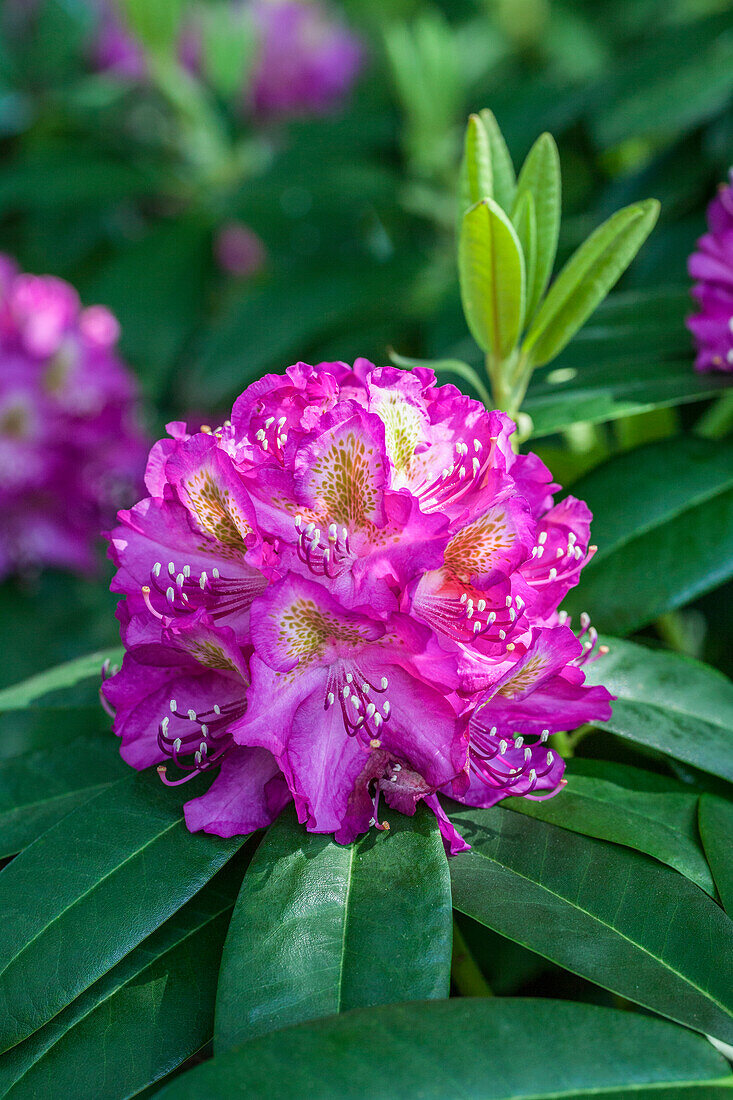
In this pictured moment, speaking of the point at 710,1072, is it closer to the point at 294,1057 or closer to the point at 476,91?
the point at 294,1057

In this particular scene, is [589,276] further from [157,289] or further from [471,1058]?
[157,289]

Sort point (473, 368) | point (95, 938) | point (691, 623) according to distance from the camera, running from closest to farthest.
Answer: point (95, 938) → point (473, 368) → point (691, 623)

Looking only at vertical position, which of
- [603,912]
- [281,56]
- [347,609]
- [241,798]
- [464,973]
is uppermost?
[281,56]

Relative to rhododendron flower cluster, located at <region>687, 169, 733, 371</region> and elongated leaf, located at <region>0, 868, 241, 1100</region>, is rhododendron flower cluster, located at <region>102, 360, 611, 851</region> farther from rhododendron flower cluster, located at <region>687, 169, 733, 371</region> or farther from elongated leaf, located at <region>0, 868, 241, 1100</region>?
rhododendron flower cluster, located at <region>687, 169, 733, 371</region>

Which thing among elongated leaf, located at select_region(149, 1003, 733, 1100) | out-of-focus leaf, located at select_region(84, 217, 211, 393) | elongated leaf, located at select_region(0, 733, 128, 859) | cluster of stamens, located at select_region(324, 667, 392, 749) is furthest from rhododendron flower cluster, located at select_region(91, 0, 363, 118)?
elongated leaf, located at select_region(149, 1003, 733, 1100)

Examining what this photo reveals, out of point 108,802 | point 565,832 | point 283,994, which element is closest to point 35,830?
point 108,802

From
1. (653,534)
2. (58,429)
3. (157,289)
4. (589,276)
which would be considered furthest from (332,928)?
(157,289)
